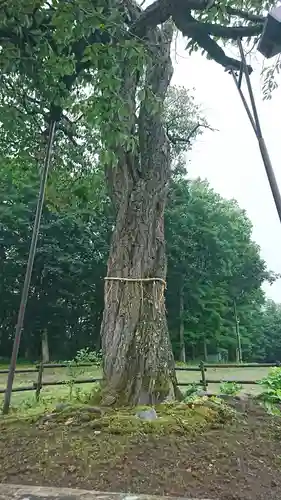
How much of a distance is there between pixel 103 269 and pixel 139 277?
41.1 ft

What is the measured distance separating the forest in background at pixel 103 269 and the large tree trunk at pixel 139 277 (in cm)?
1027

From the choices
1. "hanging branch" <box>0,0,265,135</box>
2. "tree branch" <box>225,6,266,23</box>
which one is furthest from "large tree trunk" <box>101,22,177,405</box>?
"tree branch" <box>225,6,266,23</box>

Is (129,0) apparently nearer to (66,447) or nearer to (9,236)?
(66,447)

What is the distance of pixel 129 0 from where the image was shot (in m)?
4.30

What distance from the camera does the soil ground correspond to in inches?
90.6

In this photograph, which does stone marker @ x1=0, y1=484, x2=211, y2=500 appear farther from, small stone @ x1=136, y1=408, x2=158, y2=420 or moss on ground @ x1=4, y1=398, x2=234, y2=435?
small stone @ x1=136, y1=408, x2=158, y2=420

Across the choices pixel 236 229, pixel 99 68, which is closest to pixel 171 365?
pixel 99 68

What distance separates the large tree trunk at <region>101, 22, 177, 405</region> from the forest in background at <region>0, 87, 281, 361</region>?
10267 mm

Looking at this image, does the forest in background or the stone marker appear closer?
the stone marker

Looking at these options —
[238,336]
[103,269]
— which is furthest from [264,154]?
[238,336]

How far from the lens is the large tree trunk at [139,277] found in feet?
12.2

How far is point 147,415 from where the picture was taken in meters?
3.25

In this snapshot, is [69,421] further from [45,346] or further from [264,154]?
[45,346]

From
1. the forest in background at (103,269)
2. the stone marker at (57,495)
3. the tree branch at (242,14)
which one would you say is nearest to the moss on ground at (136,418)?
the stone marker at (57,495)
